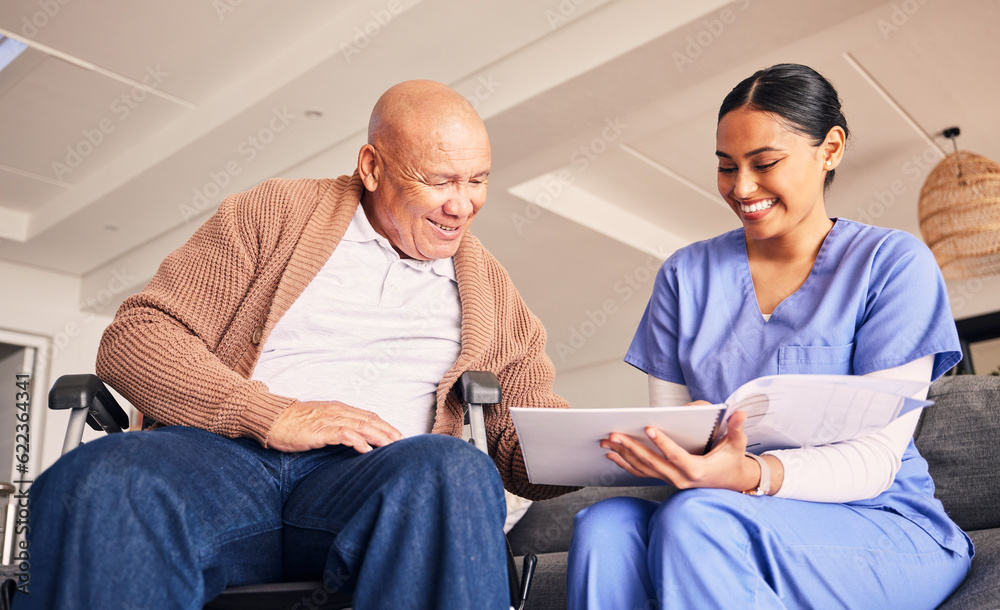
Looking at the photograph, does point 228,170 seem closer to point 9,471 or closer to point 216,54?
point 216,54

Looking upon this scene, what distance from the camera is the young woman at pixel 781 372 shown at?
1.06 meters

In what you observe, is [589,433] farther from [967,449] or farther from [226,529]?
[967,449]

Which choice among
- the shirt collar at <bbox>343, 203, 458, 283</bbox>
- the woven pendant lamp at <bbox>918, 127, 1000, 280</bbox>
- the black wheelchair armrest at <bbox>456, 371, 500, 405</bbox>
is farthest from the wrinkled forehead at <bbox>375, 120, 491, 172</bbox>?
the woven pendant lamp at <bbox>918, 127, 1000, 280</bbox>

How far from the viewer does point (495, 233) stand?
17.8ft

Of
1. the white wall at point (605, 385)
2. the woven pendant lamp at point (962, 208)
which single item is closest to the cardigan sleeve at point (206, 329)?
the woven pendant lamp at point (962, 208)

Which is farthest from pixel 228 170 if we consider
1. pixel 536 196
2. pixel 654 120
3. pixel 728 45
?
pixel 728 45

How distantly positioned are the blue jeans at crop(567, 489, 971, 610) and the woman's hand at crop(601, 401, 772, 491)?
21 mm

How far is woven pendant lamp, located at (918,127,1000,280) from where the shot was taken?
3.95 metres

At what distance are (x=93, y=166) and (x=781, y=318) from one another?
467 cm

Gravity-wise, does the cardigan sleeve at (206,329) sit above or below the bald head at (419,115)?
below
